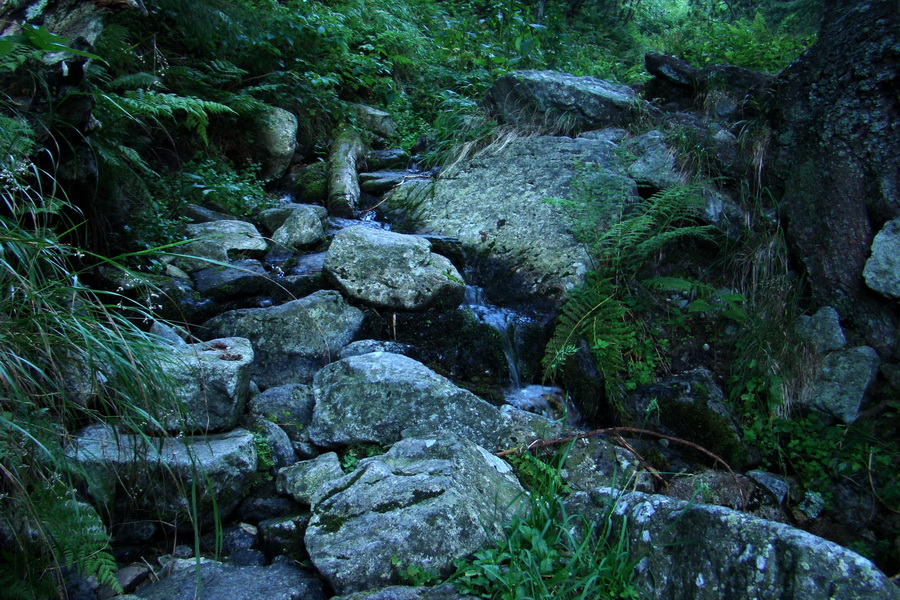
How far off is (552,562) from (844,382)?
2.65 metres

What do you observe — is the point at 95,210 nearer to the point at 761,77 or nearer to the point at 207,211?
the point at 207,211

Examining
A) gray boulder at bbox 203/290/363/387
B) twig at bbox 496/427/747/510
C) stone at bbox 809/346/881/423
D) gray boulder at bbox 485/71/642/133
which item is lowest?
twig at bbox 496/427/747/510

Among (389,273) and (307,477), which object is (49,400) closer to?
(307,477)

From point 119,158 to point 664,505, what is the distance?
380 centimetres

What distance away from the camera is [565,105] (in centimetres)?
606

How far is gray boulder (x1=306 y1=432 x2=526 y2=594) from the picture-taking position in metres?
2.16

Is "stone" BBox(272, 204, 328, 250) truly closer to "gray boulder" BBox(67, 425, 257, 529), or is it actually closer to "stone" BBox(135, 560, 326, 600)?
"gray boulder" BBox(67, 425, 257, 529)

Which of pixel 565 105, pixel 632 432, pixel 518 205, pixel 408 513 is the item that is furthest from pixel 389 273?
pixel 565 105

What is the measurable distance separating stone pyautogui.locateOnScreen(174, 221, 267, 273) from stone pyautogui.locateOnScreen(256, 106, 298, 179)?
5.00 ft

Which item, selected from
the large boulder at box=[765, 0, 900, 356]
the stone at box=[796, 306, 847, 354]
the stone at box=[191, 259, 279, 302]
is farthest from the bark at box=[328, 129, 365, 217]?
the stone at box=[796, 306, 847, 354]

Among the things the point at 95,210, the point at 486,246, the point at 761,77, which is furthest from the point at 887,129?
the point at 95,210

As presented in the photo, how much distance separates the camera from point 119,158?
3.64 metres

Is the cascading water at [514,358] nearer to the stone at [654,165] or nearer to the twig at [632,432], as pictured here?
the twig at [632,432]

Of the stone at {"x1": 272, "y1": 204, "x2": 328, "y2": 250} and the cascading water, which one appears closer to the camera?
the cascading water
